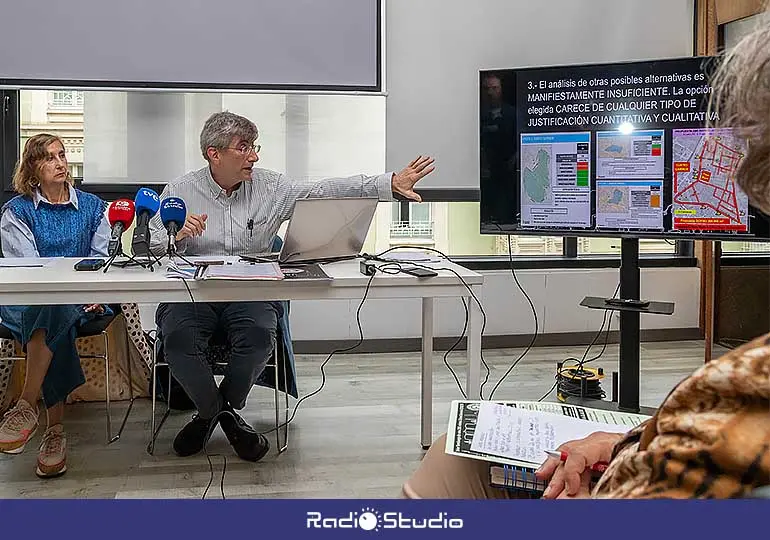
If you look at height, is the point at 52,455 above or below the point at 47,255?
below

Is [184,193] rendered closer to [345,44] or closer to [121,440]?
[121,440]

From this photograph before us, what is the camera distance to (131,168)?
432 centimetres

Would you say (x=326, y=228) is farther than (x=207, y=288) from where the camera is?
Yes

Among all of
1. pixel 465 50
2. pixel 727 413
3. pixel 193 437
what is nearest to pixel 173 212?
pixel 193 437

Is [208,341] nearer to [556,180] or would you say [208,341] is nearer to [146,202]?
[146,202]

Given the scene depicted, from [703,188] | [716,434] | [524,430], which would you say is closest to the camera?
[716,434]

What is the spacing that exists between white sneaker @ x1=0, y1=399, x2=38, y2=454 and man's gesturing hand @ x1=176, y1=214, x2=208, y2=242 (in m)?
0.80

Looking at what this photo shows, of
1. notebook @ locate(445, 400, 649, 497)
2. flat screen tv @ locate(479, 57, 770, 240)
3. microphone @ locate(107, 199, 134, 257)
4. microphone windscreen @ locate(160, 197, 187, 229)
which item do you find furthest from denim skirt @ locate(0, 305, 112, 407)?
notebook @ locate(445, 400, 649, 497)

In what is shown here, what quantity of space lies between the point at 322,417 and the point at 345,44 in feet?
6.38

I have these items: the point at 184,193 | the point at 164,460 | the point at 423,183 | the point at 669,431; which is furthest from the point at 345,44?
the point at 669,431

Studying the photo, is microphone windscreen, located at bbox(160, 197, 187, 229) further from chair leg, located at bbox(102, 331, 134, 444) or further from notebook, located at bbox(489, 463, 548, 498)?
notebook, located at bbox(489, 463, 548, 498)
